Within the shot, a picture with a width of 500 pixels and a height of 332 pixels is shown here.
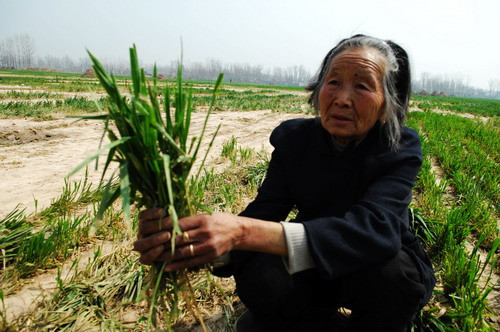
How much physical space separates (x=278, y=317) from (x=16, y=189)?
285cm

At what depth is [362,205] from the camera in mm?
1217

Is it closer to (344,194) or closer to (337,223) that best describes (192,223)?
(337,223)

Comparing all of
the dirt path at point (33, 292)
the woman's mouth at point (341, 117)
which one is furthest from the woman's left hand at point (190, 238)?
the dirt path at point (33, 292)

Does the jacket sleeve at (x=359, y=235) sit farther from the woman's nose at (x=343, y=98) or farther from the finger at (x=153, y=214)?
the finger at (x=153, y=214)

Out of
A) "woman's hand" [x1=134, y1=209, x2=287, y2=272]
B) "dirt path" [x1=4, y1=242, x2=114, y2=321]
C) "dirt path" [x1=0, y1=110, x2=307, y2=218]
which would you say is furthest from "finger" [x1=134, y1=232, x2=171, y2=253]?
"dirt path" [x1=0, y1=110, x2=307, y2=218]

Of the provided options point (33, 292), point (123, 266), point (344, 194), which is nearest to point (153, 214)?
point (344, 194)

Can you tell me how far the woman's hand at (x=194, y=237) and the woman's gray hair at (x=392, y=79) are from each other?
29.9 inches

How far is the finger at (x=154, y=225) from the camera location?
1012mm

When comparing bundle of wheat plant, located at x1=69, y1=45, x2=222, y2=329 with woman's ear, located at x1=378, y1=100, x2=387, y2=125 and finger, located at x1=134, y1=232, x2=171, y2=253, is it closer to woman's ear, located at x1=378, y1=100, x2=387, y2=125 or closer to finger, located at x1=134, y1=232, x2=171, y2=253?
finger, located at x1=134, y1=232, x2=171, y2=253

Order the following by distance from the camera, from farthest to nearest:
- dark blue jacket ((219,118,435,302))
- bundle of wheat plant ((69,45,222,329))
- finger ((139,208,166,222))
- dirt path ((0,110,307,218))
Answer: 1. dirt path ((0,110,307,218))
2. dark blue jacket ((219,118,435,302))
3. finger ((139,208,166,222))
4. bundle of wheat plant ((69,45,222,329))

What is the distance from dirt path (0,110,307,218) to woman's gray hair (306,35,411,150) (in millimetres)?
2339

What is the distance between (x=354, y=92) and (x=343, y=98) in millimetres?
62

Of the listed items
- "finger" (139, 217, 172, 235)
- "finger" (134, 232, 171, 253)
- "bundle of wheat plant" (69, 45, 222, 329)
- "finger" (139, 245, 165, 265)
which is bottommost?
"finger" (139, 245, 165, 265)

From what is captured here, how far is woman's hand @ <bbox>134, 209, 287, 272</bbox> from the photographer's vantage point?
1003 millimetres
